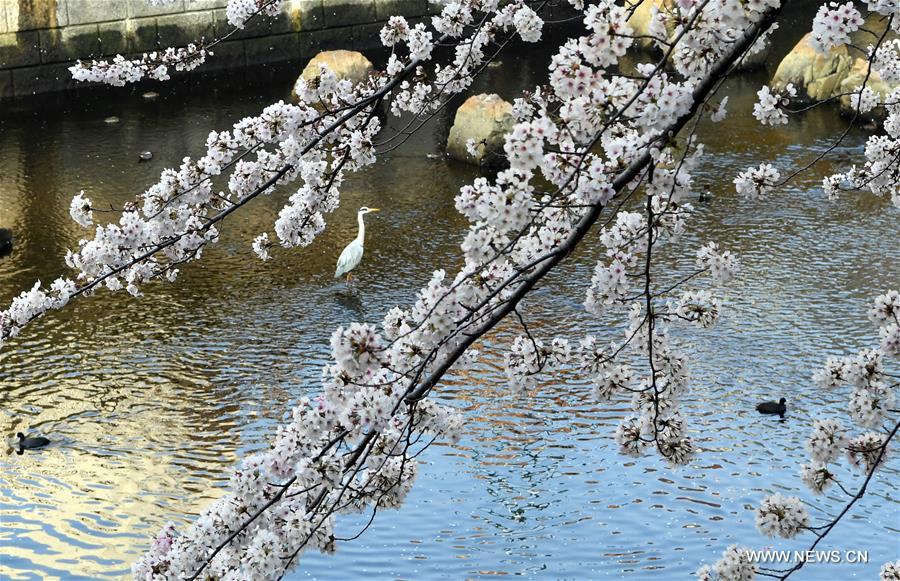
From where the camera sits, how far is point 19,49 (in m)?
22.7

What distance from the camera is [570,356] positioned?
16.1 ft

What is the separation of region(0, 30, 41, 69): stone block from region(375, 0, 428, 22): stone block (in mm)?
7408

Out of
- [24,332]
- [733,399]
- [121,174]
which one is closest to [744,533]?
[733,399]

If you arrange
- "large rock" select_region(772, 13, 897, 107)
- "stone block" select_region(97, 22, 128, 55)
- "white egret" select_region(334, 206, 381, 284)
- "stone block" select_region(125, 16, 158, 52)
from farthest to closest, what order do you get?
"stone block" select_region(125, 16, 158, 52) < "stone block" select_region(97, 22, 128, 55) < "large rock" select_region(772, 13, 897, 107) < "white egret" select_region(334, 206, 381, 284)

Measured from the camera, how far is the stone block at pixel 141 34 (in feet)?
77.7

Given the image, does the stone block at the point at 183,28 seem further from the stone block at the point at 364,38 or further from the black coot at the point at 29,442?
the black coot at the point at 29,442

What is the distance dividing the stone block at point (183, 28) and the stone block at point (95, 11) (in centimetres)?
75

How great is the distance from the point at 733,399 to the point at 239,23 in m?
6.25

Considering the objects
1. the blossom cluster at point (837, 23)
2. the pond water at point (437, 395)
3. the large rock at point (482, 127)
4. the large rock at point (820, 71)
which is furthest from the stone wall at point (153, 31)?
the blossom cluster at point (837, 23)

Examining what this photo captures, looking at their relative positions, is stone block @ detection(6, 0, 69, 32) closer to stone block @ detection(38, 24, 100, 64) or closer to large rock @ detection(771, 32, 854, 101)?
stone block @ detection(38, 24, 100, 64)

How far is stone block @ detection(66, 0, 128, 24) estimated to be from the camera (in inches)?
910

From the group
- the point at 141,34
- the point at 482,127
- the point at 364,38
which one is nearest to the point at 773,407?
the point at 482,127

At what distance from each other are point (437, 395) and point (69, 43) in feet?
49.3

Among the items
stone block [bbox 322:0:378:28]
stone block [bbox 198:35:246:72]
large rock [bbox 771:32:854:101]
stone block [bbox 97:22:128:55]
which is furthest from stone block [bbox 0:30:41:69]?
large rock [bbox 771:32:854:101]
